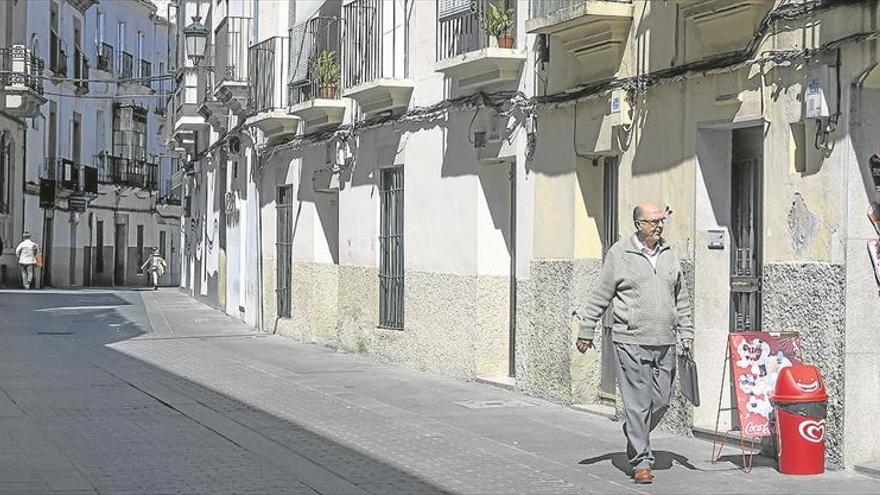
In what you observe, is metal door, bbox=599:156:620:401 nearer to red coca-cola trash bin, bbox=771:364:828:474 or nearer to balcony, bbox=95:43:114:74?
red coca-cola trash bin, bbox=771:364:828:474

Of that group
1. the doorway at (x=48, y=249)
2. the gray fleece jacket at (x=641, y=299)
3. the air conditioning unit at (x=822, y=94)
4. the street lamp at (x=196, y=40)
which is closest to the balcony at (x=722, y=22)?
the air conditioning unit at (x=822, y=94)

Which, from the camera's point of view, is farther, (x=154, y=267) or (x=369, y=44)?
(x=154, y=267)

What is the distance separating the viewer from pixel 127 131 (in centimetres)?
5644

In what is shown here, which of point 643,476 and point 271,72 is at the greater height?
point 271,72

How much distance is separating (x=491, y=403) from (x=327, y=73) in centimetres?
781

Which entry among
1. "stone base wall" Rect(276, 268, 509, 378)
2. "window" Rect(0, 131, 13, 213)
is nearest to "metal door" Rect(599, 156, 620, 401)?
"stone base wall" Rect(276, 268, 509, 378)

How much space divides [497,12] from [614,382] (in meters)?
4.04

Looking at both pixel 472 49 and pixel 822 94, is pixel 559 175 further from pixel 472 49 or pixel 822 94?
pixel 822 94

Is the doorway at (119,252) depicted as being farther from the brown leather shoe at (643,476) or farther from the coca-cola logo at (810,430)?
the coca-cola logo at (810,430)

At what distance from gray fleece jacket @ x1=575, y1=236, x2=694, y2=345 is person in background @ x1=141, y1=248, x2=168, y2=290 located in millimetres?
40603

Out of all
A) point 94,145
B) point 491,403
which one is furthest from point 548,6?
point 94,145

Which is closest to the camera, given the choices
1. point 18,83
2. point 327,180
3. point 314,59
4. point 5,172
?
point 314,59

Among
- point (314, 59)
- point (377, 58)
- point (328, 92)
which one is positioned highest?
point (314, 59)

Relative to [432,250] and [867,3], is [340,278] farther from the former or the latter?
[867,3]
